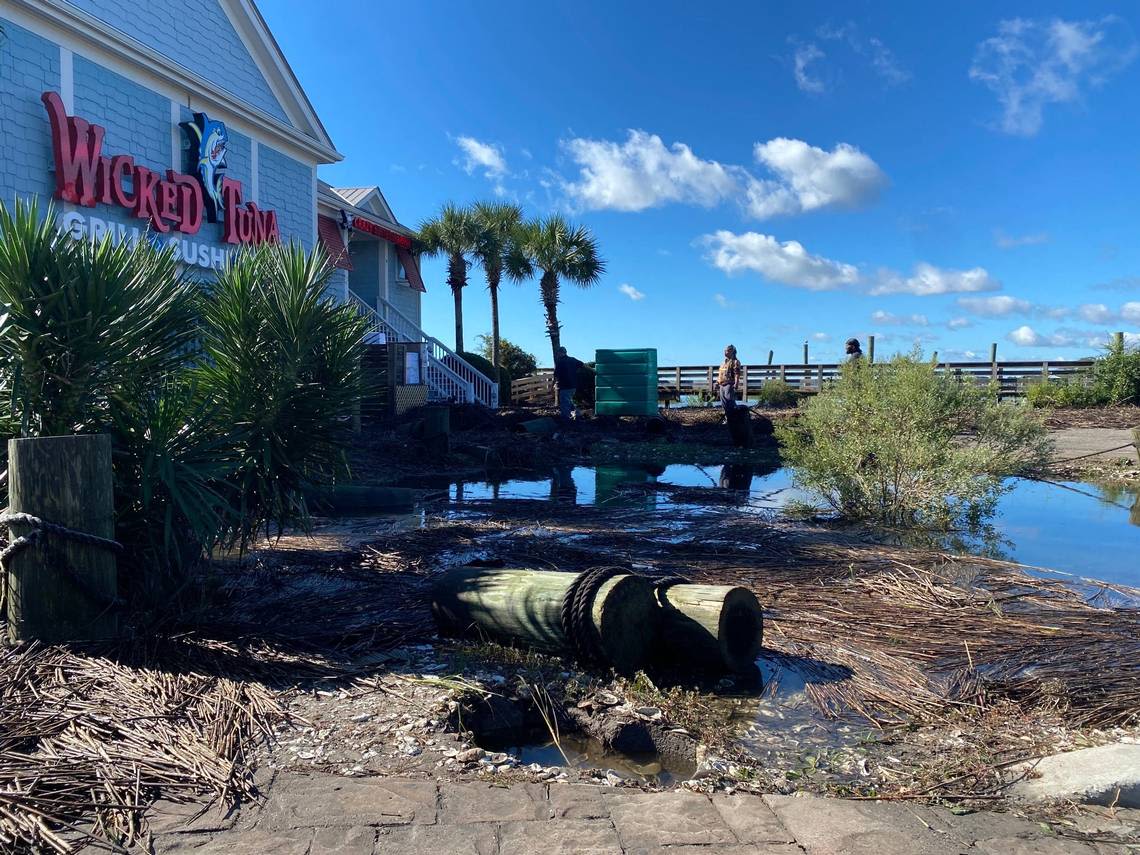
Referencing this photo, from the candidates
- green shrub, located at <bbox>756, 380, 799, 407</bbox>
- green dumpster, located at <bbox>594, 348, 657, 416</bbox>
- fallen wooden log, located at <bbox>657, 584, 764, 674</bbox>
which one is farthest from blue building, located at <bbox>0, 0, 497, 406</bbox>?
green shrub, located at <bbox>756, 380, 799, 407</bbox>

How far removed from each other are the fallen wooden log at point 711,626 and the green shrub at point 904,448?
4.67 metres

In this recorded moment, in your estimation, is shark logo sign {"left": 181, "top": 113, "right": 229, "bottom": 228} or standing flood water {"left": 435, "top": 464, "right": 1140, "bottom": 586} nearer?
standing flood water {"left": 435, "top": 464, "right": 1140, "bottom": 586}

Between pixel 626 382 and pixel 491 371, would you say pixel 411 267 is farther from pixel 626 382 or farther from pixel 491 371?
pixel 626 382

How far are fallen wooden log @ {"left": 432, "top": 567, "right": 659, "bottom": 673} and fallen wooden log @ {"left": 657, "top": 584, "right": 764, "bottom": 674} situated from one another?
0.11m

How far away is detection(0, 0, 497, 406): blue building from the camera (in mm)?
10398

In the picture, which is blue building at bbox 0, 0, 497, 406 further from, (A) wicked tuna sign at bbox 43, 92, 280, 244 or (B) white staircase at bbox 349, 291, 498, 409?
(B) white staircase at bbox 349, 291, 498, 409

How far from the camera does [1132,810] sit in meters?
2.79

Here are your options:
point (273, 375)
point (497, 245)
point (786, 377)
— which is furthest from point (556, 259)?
point (273, 375)

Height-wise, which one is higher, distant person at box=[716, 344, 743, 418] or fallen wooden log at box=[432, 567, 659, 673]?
distant person at box=[716, 344, 743, 418]

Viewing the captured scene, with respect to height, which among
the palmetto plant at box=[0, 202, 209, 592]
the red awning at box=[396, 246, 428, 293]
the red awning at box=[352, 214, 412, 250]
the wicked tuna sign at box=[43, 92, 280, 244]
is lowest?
the palmetto plant at box=[0, 202, 209, 592]

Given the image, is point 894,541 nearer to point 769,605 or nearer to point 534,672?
point 769,605

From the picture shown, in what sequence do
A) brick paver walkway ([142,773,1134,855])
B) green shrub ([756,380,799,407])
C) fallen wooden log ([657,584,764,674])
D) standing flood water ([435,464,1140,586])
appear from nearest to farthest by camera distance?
brick paver walkway ([142,773,1134,855]) → fallen wooden log ([657,584,764,674]) → standing flood water ([435,464,1140,586]) → green shrub ([756,380,799,407])

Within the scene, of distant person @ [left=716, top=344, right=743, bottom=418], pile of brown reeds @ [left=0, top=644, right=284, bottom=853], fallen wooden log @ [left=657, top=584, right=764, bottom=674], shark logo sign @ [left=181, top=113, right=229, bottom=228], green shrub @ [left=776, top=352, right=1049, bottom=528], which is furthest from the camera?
distant person @ [left=716, top=344, right=743, bottom=418]

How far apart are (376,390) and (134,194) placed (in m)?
8.05
